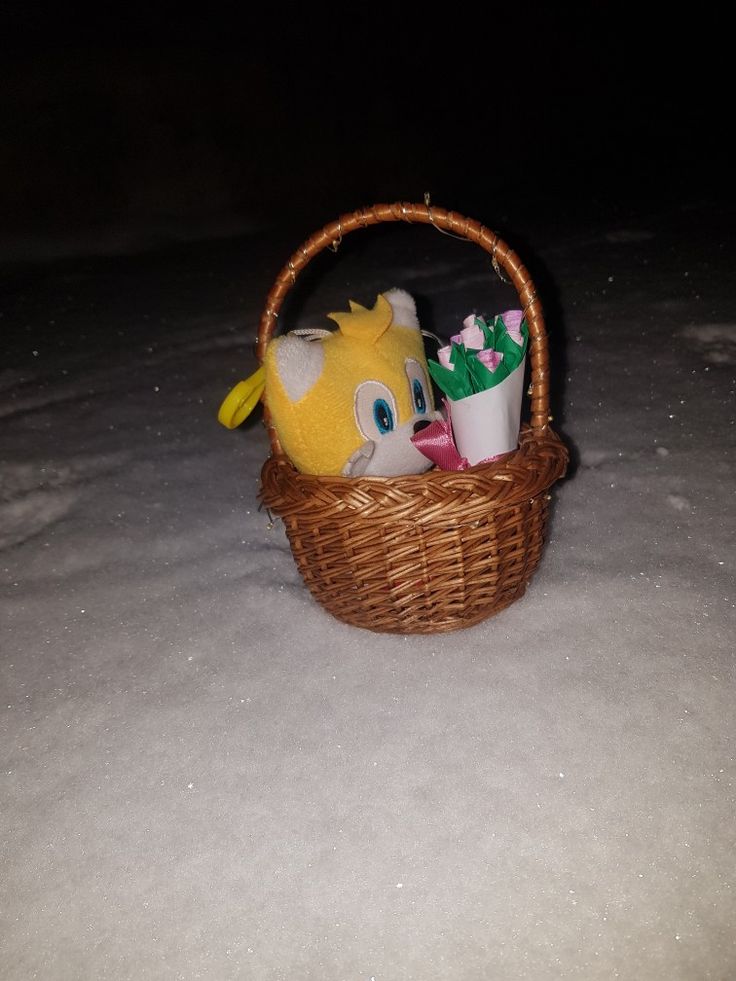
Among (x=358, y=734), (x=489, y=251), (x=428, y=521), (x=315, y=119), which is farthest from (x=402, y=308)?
(x=315, y=119)

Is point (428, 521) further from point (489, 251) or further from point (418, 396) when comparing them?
point (489, 251)

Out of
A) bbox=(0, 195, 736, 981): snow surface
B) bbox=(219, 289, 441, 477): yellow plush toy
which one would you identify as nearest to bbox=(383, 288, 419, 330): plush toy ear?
bbox=(219, 289, 441, 477): yellow plush toy

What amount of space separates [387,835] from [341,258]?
2.02 meters

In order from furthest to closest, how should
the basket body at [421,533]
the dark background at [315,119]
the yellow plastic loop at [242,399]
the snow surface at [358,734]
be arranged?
the dark background at [315,119] → the yellow plastic loop at [242,399] → the basket body at [421,533] → the snow surface at [358,734]

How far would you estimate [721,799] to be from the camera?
74 cm

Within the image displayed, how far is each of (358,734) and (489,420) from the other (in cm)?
37

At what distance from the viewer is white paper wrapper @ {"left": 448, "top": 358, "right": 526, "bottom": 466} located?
2.73 feet

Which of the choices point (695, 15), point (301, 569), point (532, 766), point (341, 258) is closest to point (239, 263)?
point (341, 258)

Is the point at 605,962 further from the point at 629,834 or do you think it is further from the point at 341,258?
the point at 341,258

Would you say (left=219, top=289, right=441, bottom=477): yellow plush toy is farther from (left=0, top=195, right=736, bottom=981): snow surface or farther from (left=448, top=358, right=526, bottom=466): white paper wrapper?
(left=0, top=195, right=736, bottom=981): snow surface

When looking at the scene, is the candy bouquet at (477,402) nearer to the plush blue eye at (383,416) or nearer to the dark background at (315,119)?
the plush blue eye at (383,416)

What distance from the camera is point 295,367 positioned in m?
0.83

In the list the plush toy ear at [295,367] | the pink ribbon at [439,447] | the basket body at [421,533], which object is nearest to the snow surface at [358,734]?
the basket body at [421,533]

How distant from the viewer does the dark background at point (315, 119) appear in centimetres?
299
